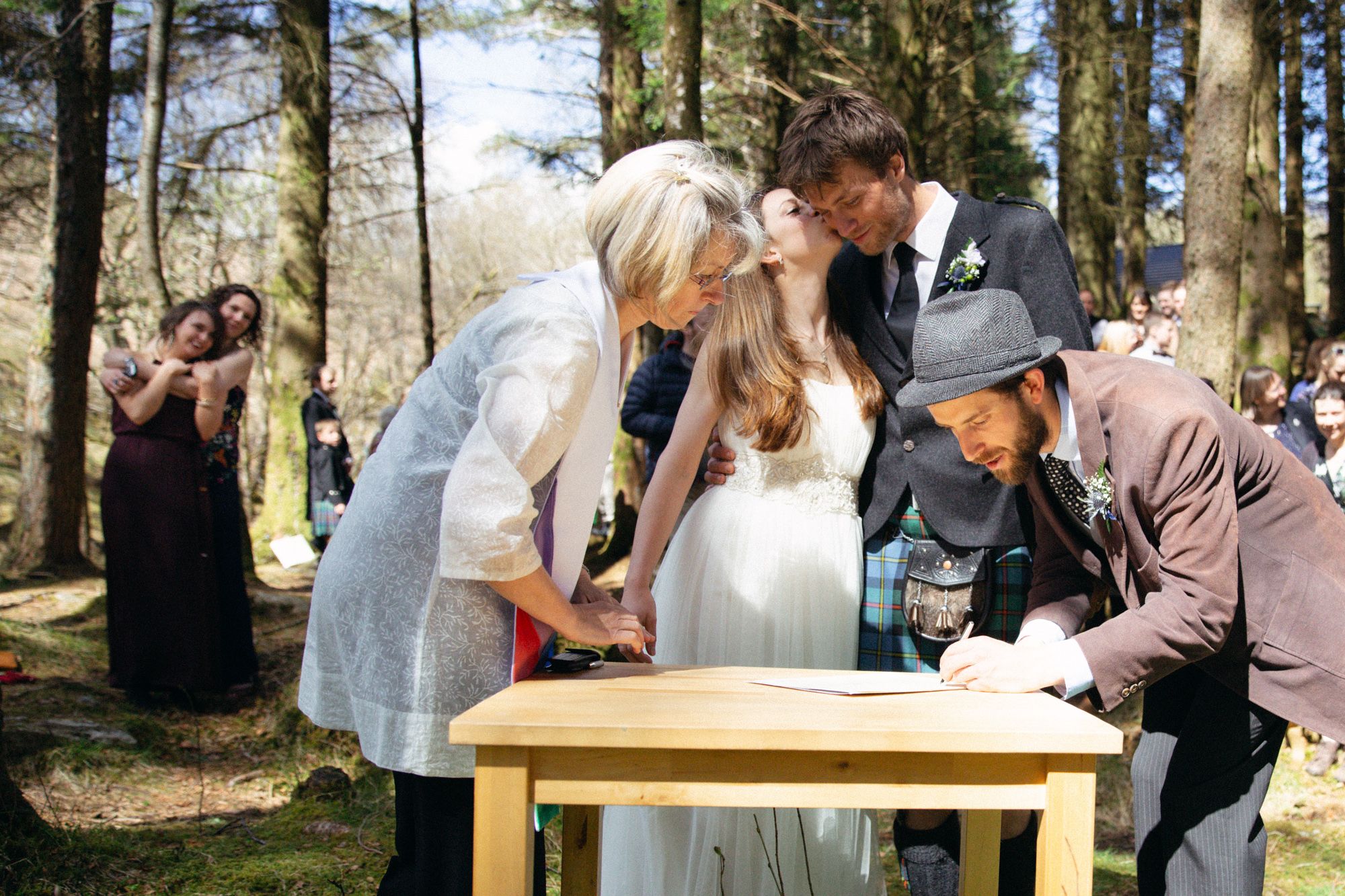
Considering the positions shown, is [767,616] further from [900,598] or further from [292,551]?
[292,551]

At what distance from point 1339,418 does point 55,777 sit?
556 centimetres

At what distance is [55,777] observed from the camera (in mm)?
4055

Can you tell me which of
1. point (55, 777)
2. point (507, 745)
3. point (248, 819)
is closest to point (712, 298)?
point (507, 745)

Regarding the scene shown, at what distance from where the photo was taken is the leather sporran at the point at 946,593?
8.49 feet

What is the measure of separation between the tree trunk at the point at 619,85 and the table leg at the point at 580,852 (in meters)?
6.98

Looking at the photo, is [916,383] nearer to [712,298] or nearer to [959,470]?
[712,298]

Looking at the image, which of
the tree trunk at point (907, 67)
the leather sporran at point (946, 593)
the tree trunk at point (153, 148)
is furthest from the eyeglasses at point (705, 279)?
the tree trunk at point (153, 148)

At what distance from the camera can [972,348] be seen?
6.49 feet

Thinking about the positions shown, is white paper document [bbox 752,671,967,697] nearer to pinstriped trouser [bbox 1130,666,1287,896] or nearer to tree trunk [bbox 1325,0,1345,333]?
pinstriped trouser [bbox 1130,666,1287,896]

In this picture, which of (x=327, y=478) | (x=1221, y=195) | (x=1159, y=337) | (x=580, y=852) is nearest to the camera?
(x=580, y=852)

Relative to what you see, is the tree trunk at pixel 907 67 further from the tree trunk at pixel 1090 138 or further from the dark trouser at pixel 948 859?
the dark trouser at pixel 948 859

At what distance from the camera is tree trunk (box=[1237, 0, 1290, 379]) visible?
29.1 feet

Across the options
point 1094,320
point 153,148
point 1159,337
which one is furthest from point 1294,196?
point 153,148

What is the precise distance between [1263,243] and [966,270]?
26.1 feet
